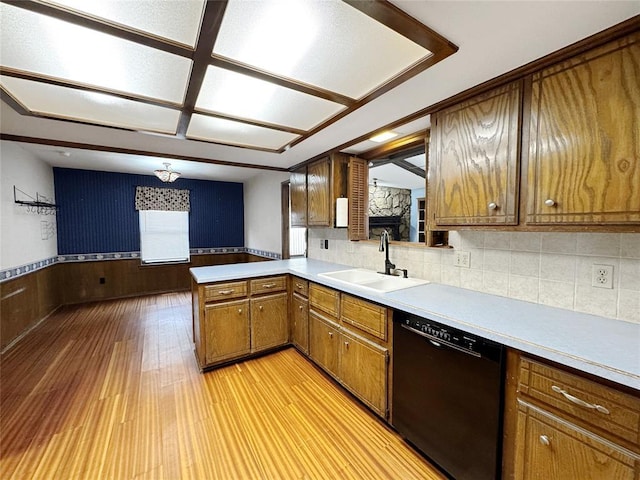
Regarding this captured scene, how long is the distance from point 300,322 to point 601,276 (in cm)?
225

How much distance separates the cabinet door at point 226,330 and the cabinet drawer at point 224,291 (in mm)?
65

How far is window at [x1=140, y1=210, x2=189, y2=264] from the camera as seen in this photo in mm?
5250

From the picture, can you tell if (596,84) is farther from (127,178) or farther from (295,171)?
(127,178)

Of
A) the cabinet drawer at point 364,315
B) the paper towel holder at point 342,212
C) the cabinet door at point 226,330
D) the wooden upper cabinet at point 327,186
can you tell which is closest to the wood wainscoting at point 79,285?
the cabinet door at point 226,330

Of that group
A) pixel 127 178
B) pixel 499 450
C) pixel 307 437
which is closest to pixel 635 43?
pixel 499 450

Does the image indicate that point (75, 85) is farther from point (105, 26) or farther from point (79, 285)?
point (79, 285)

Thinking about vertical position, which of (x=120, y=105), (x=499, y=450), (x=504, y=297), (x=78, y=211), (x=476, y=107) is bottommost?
(x=499, y=450)

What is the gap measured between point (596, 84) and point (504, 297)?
117 cm

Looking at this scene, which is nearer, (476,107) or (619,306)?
(619,306)

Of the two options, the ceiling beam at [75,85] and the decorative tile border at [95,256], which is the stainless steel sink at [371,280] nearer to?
the ceiling beam at [75,85]

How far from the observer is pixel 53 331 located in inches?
136

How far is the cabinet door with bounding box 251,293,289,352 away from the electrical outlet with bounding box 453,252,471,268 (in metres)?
1.71

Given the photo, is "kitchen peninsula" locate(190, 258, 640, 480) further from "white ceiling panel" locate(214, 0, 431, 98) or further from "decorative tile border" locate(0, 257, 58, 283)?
"decorative tile border" locate(0, 257, 58, 283)

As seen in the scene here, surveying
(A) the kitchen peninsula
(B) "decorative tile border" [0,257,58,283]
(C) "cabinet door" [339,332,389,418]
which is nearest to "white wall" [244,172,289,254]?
(A) the kitchen peninsula
